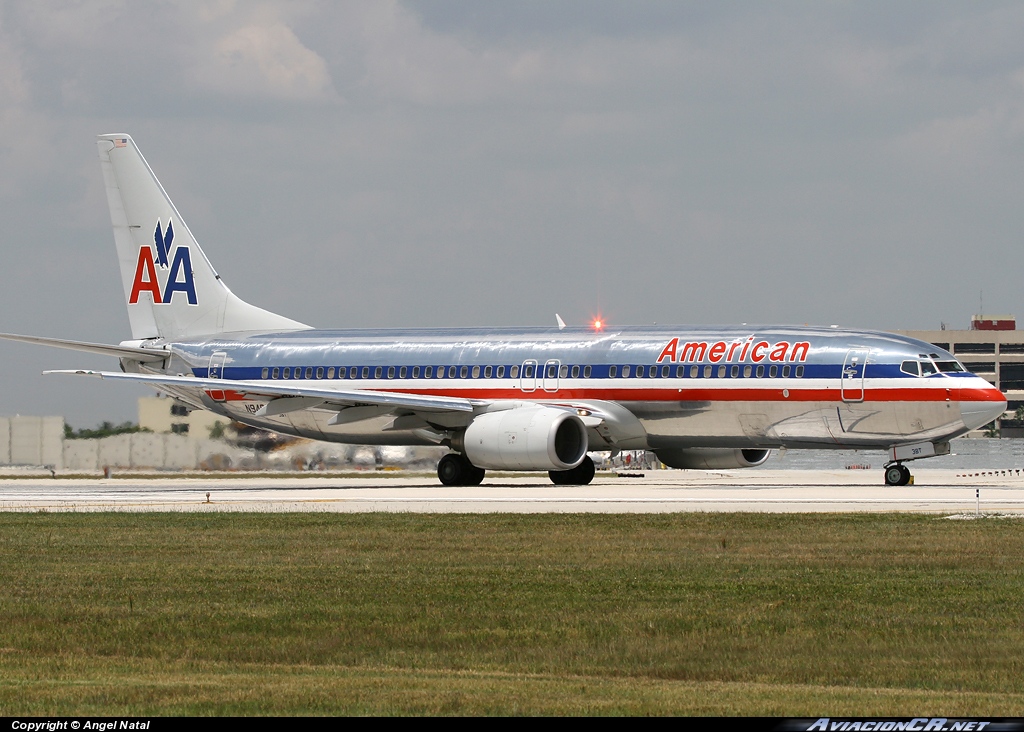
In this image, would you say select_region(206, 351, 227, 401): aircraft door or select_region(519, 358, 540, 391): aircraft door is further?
select_region(206, 351, 227, 401): aircraft door

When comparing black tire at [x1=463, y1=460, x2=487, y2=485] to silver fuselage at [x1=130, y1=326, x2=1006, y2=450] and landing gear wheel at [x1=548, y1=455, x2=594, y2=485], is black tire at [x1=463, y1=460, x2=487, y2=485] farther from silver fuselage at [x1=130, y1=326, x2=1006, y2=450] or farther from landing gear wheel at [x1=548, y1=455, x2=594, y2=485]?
landing gear wheel at [x1=548, y1=455, x2=594, y2=485]

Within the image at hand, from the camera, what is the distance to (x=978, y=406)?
1612 inches

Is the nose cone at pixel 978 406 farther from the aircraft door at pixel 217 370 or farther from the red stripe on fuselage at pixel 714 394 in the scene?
the aircraft door at pixel 217 370

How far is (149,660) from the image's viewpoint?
45.6 feet

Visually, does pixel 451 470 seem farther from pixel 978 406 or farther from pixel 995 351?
pixel 995 351

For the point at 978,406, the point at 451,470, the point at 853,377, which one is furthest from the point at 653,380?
the point at 978,406

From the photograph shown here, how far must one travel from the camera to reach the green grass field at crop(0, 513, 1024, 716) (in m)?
11.8

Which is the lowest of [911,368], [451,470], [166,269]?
[451,470]

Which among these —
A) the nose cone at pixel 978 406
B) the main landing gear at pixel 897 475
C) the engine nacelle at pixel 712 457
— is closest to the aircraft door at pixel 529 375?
the engine nacelle at pixel 712 457

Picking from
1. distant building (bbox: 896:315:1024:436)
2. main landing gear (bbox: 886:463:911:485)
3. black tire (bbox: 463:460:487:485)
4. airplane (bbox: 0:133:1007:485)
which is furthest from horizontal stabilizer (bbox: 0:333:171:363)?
distant building (bbox: 896:315:1024:436)

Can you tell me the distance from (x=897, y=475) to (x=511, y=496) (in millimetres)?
11393

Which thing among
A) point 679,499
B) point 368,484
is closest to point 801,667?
point 679,499

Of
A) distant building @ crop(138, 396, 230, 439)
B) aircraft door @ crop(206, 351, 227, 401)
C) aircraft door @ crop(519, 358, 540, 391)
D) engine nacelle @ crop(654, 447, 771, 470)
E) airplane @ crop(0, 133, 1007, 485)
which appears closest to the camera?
airplane @ crop(0, 133, 1007, 485)

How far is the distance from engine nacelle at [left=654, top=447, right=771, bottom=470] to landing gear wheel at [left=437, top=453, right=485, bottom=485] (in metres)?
5.55
